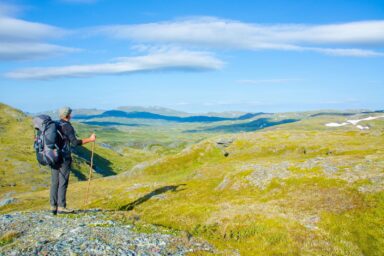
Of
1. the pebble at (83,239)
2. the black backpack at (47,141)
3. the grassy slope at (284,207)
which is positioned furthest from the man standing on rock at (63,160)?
the grassy slope at (284,207)

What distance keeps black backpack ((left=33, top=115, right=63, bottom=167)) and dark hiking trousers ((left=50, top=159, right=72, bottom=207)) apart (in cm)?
74

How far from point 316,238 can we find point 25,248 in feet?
61.4

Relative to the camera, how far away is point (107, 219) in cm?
2427

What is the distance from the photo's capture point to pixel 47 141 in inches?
875

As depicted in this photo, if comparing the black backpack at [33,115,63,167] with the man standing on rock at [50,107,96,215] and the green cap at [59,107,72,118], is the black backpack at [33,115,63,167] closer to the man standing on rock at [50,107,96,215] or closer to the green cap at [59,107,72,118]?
the man standing on rock at [50,107,96,215]

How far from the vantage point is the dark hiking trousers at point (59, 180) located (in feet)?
76.2

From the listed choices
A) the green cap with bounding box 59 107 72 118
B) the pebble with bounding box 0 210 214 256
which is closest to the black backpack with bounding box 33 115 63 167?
the green cap with bounding box 59 107 72 118

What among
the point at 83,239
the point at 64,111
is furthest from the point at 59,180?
the point at 83,239

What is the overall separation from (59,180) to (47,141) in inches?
120

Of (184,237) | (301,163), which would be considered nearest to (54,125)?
(184,237)

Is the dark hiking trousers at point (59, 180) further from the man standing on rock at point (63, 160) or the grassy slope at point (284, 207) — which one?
the grassy slope at point (284, 207)

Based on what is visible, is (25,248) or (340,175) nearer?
(25,248)

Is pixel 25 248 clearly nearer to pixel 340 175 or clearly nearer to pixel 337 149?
pixel 340 175

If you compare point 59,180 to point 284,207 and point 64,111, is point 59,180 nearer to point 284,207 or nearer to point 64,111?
point 64,111
